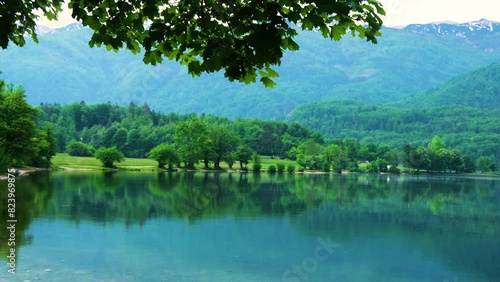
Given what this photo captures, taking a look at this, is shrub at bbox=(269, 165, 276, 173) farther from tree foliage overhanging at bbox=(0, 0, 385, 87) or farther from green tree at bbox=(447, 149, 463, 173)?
tree foliage overhanging at bbox=(0, 0, 385, 87)

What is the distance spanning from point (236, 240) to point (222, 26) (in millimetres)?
21027

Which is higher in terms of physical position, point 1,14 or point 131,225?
point 1,14

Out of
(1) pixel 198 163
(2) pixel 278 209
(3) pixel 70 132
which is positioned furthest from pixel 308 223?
(3) pixel 70 132

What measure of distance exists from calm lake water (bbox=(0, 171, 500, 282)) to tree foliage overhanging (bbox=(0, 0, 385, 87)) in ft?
41.1

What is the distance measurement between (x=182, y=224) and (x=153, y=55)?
24721 mm

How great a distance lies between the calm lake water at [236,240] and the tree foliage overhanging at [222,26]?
12529mm

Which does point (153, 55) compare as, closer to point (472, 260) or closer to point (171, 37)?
point (171, 37)

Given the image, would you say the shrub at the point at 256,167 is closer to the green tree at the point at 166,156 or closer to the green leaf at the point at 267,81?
the green tree at the point at 166,156

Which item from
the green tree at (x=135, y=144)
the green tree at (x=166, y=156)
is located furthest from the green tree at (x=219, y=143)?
the green tree at (x=135, y=144)

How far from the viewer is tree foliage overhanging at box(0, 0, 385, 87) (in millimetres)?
5637

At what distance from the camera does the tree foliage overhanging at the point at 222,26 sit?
5.64 m

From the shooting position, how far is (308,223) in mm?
33219

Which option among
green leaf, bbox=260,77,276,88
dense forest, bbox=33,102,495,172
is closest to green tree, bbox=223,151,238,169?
dense forest, bbox=33,102,495,172

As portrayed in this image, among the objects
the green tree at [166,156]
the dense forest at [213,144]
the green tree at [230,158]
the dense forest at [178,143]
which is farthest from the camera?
the green tree at [230,158]
